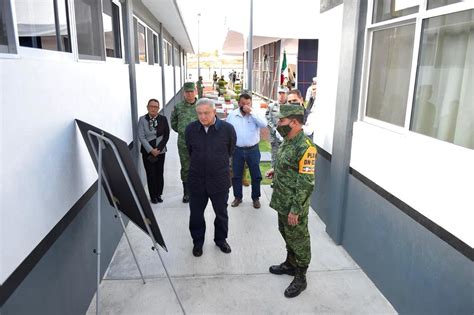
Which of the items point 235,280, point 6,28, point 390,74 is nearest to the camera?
point 6,28

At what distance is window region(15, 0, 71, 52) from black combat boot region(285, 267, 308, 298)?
9.28 feet

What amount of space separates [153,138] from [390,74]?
326cm

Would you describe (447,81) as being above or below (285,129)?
above

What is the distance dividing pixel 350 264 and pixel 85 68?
128 inches

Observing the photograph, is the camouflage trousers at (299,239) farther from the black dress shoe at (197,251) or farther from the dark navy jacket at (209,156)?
the black dress shoe at (197,251)

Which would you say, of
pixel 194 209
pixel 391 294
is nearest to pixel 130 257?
pixel 194 209

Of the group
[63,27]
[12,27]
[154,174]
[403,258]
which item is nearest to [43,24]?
[63,27]

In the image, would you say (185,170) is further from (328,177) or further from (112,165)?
(112,165)

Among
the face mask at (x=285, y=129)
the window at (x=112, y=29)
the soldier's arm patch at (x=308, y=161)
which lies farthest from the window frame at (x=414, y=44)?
the window at (x=112, y=29)

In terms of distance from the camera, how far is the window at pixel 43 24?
227 centimetres

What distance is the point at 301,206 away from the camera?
314 cm

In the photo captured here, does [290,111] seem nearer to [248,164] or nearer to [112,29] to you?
[248,164]

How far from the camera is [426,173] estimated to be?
269 centimetres

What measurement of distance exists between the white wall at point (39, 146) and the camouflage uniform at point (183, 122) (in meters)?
2.05
